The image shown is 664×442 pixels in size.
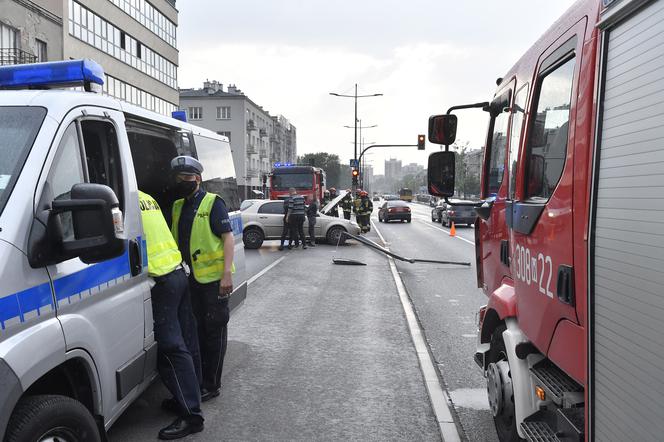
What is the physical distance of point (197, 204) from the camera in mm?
4371

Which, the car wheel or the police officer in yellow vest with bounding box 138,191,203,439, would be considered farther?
the car wheel

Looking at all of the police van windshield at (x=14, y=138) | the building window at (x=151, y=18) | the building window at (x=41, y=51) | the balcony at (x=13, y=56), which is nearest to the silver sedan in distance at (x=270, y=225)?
the balcony at (x=13, y=56)

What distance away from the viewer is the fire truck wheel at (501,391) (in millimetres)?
3342

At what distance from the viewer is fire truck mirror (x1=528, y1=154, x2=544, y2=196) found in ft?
9.73

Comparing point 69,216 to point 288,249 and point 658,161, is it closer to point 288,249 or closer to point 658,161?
point 658,161

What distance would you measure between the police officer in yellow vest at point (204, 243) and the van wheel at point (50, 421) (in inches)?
68.6

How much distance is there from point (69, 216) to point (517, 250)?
2.37 m

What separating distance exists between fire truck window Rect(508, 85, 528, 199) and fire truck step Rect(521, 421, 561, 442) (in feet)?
4.24

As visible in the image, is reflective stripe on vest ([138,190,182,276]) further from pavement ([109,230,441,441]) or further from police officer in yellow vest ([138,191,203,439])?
pavement ([109,230,441,441])

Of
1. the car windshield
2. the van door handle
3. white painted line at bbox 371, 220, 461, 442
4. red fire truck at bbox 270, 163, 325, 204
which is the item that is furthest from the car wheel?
the van door handle

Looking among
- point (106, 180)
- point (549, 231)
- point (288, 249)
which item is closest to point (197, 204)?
point (106, 180)

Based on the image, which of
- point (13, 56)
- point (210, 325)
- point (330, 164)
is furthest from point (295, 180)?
point (330, 164)

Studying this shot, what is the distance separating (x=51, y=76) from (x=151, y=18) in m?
40.7

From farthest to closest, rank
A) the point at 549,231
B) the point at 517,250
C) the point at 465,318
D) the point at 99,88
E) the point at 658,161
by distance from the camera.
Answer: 1. the point at 465,318
2. the point at 99,88
3. the point at 517,250
4. the point at 549,231
5. the point at 658,161
